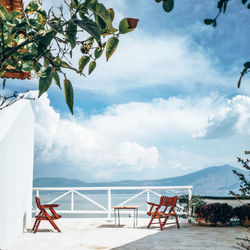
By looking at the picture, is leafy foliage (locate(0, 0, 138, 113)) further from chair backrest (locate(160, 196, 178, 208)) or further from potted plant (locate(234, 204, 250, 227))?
potted plant (locate(234, 204, 250, 227))

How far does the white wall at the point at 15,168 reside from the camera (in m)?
4.50

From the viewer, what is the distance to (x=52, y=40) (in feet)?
1.71

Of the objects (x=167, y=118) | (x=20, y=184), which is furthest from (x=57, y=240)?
(x=167, y=118)

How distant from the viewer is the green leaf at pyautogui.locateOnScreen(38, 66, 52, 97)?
1.69ft

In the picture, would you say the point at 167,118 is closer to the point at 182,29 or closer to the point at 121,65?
the point at 121,65

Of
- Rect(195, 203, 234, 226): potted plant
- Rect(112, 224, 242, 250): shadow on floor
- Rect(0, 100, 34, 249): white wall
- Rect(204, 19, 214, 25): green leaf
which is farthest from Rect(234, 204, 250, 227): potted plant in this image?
Rect(204, 19, 214, 25): green leaf

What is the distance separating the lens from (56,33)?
53 centimetres

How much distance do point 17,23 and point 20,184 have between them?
566 cm

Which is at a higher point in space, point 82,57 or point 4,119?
point 4,119

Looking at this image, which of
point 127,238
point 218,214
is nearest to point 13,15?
point 127,238

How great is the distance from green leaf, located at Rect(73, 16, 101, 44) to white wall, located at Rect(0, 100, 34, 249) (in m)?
4.16

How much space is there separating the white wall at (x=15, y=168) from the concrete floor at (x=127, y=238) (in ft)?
1.28

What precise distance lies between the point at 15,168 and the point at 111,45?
16.9 ft

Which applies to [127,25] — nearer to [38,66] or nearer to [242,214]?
[38,66]
